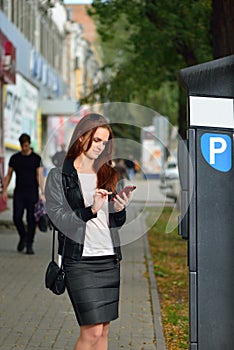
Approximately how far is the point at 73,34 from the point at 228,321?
52.5 metres

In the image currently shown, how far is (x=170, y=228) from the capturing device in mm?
6266

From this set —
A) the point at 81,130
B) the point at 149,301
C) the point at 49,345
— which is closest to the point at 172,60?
the point at 149,301

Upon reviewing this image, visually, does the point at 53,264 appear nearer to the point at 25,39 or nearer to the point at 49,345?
the point at 49,345

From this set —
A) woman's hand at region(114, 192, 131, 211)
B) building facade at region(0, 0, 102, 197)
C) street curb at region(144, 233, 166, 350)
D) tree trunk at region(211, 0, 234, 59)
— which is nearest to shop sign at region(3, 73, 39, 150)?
building facade at region(0, 0, 102, 197)

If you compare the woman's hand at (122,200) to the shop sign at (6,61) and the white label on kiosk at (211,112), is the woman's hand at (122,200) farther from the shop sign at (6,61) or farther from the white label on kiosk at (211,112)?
the shop sign at (6,61)

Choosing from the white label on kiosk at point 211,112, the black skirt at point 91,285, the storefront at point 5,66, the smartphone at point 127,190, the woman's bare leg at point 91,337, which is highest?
the storefront at point 5,66

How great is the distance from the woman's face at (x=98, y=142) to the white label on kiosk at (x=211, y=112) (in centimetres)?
53

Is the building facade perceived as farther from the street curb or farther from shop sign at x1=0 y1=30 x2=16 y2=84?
the street curb

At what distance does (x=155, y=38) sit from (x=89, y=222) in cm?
1437

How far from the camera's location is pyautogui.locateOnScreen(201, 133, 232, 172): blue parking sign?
5633 mm

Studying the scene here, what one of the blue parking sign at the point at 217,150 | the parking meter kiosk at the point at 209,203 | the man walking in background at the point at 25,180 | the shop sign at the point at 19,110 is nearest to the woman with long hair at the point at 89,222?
the parking meter kiosk at the point at 209,203

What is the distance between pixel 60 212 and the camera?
5539 mm

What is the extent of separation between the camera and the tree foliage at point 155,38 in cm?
1788

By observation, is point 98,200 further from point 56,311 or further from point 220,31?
point 220,31
